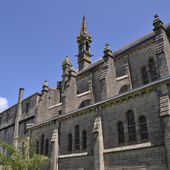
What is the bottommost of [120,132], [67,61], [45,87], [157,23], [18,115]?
[120,132]

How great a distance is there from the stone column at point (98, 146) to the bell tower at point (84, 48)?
63.6 ft

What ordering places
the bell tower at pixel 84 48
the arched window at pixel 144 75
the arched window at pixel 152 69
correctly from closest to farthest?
the arched window at pixel 152 69 < the arched window at pixel 144 75 < the bell tower at pixel 84 48

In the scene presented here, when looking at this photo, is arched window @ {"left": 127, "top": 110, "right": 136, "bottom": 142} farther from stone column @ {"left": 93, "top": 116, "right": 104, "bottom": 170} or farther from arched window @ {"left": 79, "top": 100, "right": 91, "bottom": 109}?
arched window @ {"left": 79, "top": 100, "right": 91, "bottom": 109}

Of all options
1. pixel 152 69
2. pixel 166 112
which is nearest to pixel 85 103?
pixel 152 69

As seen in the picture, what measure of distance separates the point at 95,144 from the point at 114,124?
207cm

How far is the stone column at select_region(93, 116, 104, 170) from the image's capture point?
1547 cm

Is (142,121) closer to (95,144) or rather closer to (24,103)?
(95,144)

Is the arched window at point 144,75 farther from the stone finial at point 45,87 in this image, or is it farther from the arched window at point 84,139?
the stone finial at point 45,87

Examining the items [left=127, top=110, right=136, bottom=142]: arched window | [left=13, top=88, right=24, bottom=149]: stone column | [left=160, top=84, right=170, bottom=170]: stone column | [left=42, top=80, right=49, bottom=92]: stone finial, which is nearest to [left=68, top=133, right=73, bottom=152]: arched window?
[left=127, top=110, right=136, bottom=142]: arched window

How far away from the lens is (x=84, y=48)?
38.5 m

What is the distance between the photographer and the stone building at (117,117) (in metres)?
13.6

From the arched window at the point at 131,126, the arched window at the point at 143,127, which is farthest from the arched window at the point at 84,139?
the arched window at the point at 143,127

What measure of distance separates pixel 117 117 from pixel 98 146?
2558 mm

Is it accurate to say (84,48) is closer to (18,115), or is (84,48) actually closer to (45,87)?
(45,87)
